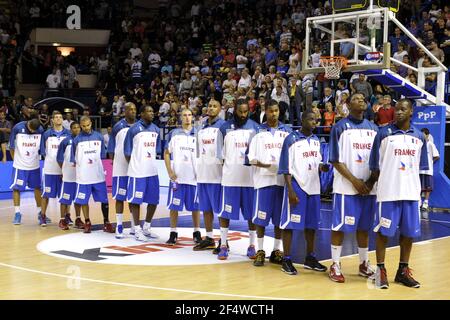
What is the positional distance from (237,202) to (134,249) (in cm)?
176

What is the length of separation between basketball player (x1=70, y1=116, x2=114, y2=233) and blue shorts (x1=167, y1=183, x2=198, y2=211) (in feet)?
5.88

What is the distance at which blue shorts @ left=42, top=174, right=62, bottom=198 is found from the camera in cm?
1215

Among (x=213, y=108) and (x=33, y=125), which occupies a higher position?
(x=213, y=108)

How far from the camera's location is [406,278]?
24.8ft

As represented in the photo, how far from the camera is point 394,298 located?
22.8 ft

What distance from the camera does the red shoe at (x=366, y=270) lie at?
8055mm

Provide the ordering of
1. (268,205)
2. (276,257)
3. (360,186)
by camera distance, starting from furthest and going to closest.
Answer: (276,257) < (268,205) < (360,186)

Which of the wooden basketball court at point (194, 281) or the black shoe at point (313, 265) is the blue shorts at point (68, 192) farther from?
the black shoe at point (313, 265)

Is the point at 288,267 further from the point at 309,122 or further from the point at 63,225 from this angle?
the point at 63,225

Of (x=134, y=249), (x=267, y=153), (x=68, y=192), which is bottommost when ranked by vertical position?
(x=134, y=249)

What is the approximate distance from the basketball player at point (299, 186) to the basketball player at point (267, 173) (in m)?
0.31

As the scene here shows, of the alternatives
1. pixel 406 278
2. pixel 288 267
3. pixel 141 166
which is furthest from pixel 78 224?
pixel 406 278
